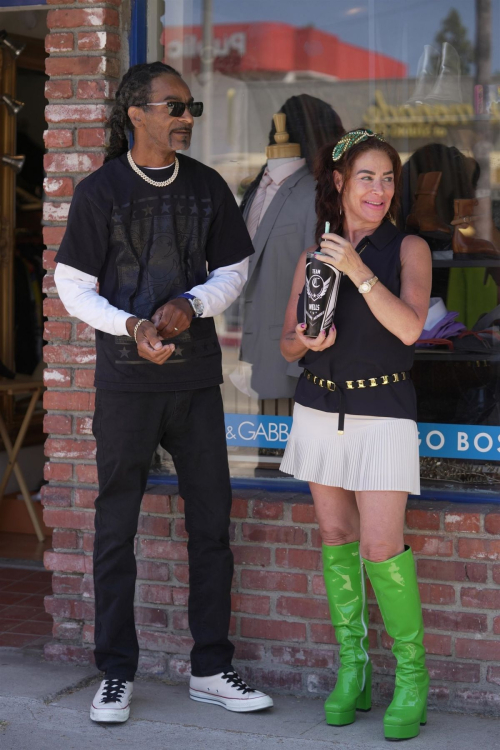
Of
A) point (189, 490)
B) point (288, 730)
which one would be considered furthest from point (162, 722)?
point (189, 490)

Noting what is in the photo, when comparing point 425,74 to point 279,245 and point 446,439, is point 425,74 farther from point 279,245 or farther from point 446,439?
point 446,439

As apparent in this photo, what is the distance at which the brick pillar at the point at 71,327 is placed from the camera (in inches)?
160

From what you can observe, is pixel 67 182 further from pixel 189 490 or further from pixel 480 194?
pixel 480 194

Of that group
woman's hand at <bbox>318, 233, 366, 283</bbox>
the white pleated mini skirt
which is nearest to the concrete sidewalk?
the white pleated mini skirt

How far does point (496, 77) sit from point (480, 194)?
1.48ft

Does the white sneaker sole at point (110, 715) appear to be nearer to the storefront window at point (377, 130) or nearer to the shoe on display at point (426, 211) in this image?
the storefront window at point (377, 130)

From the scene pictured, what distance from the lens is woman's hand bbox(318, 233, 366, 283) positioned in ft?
10.3

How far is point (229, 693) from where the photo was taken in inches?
145

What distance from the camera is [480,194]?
409 cm

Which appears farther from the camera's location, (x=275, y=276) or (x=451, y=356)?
(x=275, y=276)

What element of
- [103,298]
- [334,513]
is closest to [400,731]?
[334,513]

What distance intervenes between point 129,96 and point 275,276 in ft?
3.44

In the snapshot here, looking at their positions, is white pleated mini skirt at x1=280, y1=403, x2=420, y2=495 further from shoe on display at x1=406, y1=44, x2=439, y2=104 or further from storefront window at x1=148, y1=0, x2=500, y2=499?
shoe on display at x1=406, y1=44, x2=439, y2=104

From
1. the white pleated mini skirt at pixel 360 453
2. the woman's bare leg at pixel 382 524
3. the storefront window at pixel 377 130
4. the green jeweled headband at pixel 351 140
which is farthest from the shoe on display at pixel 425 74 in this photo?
the woman's bare leg at pixel 382 524
